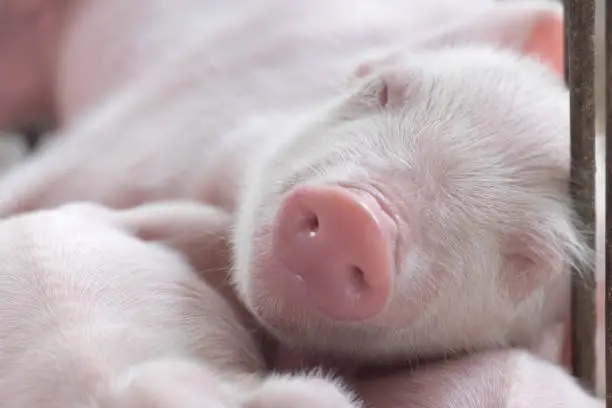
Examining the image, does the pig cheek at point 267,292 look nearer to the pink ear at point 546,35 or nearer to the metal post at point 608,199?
the metal post at point 608,199

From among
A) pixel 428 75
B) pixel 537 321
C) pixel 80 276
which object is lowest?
pixel 537 321

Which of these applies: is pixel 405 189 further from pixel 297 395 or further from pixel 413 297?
pixel 297 395

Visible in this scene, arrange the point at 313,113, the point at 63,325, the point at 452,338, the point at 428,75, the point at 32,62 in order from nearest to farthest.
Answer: the point at 63,325
the point at 452,338
the point at 428,75
the point at 313,113
the point at 32,62

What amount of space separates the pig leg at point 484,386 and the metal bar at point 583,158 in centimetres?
4

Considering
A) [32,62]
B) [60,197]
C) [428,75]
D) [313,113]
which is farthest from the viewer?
[32,62]

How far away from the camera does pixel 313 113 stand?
3.54 feet

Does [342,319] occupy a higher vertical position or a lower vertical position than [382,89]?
lower

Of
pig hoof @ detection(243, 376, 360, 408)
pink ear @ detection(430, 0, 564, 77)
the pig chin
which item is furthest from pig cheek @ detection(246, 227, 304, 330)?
pink ear @ detection(430, 0, 564, 77)

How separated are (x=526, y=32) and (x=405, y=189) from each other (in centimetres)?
45

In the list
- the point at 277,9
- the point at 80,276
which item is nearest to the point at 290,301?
the point at 80,276

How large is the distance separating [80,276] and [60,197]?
0.46 metres

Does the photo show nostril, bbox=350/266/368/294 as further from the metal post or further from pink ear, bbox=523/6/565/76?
pink ear, bbox=523/6/565/76

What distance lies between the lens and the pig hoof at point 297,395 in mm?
659

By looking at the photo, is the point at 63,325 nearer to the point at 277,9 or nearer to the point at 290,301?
the point at 290,301
